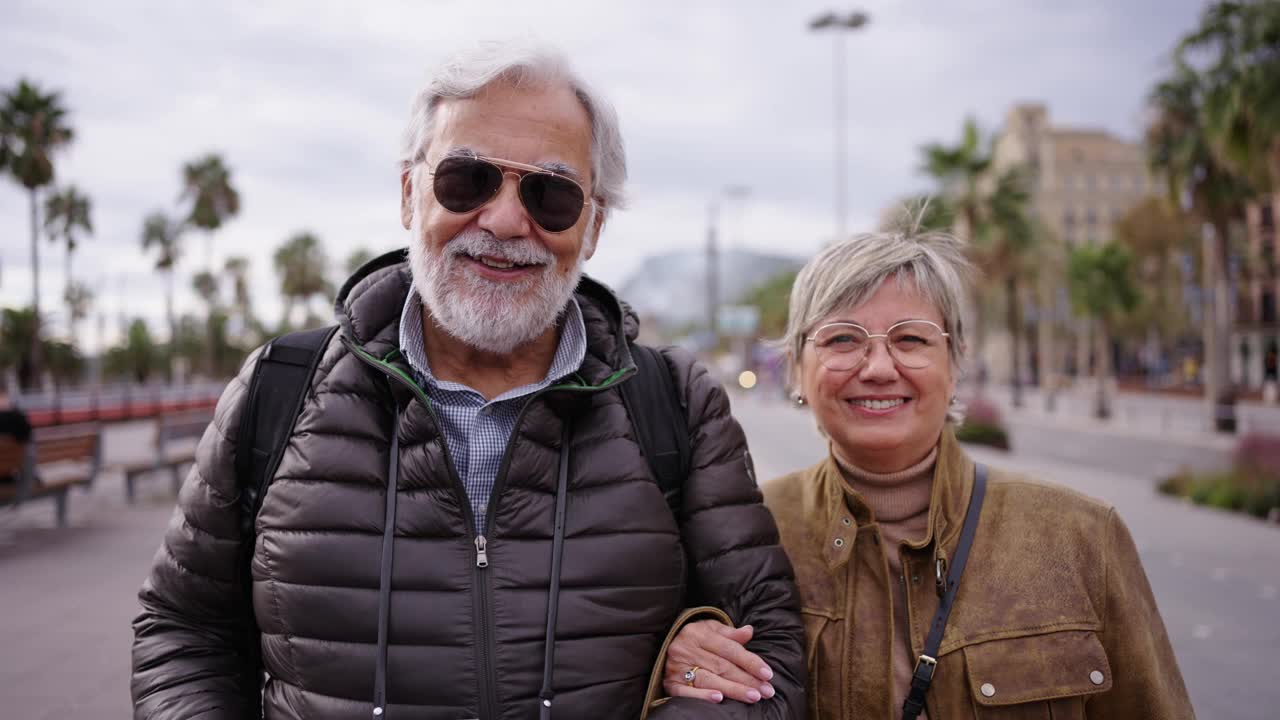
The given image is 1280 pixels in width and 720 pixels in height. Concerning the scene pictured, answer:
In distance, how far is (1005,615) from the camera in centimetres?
211

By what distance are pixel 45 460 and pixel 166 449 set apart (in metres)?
3.12

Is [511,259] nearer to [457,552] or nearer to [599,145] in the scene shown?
[599,145]

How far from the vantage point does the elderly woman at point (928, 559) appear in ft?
6.81

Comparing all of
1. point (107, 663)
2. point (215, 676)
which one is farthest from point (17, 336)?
point (215, 676)

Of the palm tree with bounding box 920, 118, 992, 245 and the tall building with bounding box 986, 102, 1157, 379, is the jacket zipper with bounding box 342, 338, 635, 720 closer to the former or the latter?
the palm tree with bounding box 920, 118, 992, 245

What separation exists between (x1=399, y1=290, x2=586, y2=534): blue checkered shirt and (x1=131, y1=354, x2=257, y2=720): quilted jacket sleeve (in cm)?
38

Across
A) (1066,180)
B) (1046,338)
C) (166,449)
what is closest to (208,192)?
(166,449)

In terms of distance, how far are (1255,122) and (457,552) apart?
18.2 meters

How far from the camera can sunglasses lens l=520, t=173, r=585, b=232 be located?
2047mm

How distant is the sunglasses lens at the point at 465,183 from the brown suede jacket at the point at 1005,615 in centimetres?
121

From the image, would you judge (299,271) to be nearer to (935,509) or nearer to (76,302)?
(76,302)

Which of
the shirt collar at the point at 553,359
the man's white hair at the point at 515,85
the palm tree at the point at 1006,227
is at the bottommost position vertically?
the shirt collar at the point at 553,359

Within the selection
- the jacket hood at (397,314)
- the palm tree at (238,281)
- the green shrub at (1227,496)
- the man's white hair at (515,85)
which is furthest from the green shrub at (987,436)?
the palm tree at (238,281)

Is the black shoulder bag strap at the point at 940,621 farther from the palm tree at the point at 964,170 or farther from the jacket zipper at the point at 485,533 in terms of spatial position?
the palm tree at the point at 964,170
